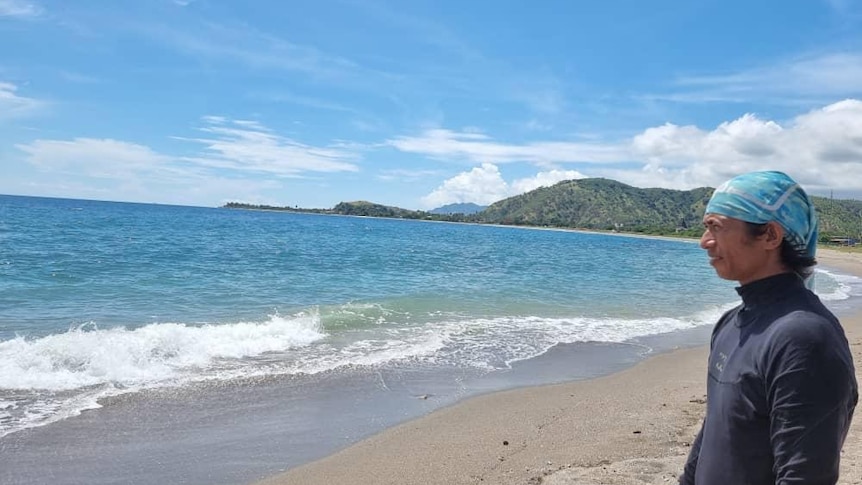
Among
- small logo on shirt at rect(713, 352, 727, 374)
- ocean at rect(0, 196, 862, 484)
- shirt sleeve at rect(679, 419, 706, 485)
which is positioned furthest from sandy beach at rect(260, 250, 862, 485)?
small logo on shirt at rect(713, 352, 727, 374)

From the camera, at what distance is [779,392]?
5.27ft

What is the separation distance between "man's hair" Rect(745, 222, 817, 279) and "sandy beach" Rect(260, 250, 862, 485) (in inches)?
157

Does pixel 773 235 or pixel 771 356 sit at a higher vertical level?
pixel 773 235

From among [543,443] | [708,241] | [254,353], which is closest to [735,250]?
[708,241]

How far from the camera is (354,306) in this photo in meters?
17.4

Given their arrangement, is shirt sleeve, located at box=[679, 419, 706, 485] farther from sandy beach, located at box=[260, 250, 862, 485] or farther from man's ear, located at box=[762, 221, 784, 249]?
sandy beach, located at box=[260, 250, 862, 485]

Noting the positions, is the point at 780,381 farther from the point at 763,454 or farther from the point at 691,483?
the point at 691,483

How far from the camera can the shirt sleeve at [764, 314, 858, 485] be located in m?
1.56

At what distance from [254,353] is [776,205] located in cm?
1037

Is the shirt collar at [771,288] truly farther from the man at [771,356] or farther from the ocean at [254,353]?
the ocean at [254,353]

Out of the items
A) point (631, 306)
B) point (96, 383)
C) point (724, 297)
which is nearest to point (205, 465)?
point (96, 383)

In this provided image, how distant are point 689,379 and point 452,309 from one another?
853 centimetres

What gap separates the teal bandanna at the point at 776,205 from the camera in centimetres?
183

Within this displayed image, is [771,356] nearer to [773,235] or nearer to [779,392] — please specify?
[779,392]
